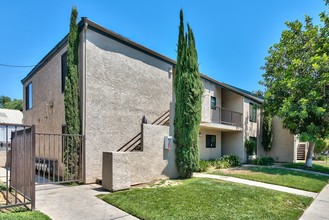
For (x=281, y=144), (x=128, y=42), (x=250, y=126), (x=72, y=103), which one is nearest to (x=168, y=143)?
(x=72, y=103)

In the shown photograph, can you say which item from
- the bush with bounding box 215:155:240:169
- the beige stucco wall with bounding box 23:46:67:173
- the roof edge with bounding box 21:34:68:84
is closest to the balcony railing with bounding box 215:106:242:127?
the bush with bounding box 215:155:240:169

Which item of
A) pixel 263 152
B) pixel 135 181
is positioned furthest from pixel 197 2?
pixel 263 152

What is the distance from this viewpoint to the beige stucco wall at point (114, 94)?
31.5 feet

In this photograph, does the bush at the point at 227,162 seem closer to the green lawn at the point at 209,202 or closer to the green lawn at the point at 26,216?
the green lawn at the point at 209,202

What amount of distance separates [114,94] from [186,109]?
133 inches

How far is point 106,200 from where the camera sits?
675 centimetres

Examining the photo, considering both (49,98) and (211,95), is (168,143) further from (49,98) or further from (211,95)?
(211,95)

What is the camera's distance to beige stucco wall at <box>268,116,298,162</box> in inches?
837

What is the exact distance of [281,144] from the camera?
21812 millimetres

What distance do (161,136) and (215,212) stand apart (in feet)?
15.7

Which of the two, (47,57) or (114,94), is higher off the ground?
(47,57)

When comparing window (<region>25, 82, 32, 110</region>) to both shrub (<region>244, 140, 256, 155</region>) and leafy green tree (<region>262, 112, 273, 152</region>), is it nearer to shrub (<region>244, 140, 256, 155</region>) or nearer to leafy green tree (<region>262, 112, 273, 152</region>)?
shrub (<region>244, 140, 256, 155</region>)

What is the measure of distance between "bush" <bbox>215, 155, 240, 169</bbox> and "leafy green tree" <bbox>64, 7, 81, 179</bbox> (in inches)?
368

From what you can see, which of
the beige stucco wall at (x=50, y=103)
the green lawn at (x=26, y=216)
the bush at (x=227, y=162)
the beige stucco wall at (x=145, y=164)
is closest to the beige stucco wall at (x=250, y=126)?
the bush at (x=227, y=162)
